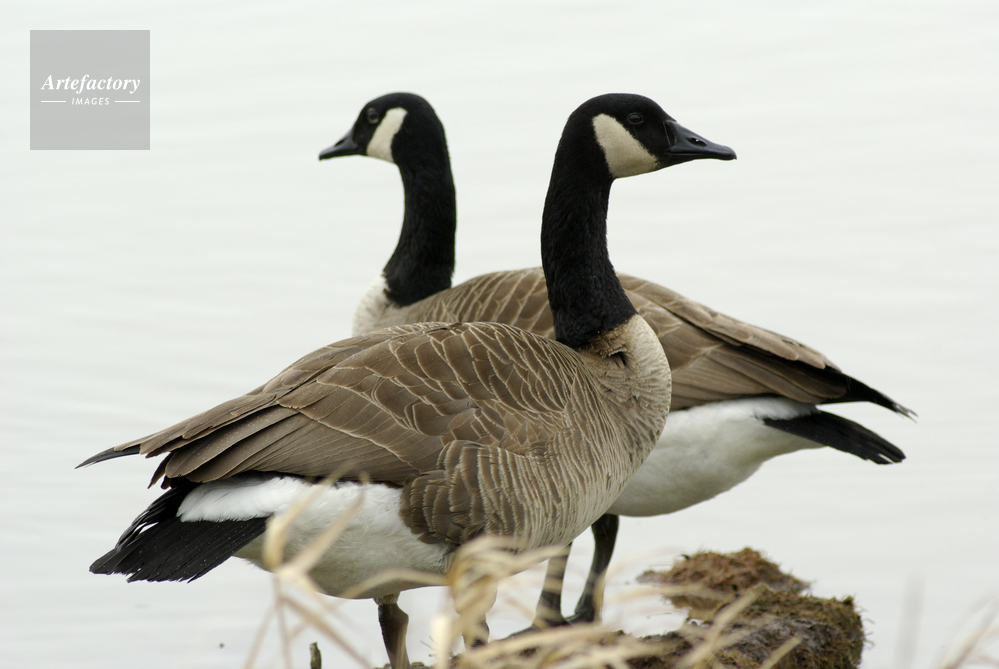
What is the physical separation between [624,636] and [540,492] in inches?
23.5

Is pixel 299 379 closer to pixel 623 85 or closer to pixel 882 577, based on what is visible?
pixel 882 577

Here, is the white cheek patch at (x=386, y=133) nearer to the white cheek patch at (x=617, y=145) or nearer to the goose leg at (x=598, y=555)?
the white cheek patch at (x=617, y=145)

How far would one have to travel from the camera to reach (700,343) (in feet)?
16.4

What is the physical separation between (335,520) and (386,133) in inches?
136

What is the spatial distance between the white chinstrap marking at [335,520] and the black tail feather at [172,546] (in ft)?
0.15

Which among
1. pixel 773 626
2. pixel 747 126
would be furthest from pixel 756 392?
pixel 747 126

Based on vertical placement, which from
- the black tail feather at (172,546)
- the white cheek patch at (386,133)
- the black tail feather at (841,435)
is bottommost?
the black tail feather at (172,546)

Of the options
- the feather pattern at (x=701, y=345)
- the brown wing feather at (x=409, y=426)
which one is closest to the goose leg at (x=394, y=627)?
the brown wing feather at (x=409, y=426)

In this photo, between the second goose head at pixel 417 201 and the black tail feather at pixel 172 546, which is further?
the second goose head at pixel 417 201

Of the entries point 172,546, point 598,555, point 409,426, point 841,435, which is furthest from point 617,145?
point 172,546

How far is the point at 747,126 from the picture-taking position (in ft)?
30.9

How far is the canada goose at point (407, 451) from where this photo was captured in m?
3.41

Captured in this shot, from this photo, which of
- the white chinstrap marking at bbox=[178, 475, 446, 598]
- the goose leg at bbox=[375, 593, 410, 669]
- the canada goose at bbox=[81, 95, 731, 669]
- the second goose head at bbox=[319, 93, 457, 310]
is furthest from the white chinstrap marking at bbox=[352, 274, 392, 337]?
the white chinstrap marking at bbox=[178, 475, 446, 598]

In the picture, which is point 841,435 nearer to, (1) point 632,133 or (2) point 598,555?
(2) point 598,555
